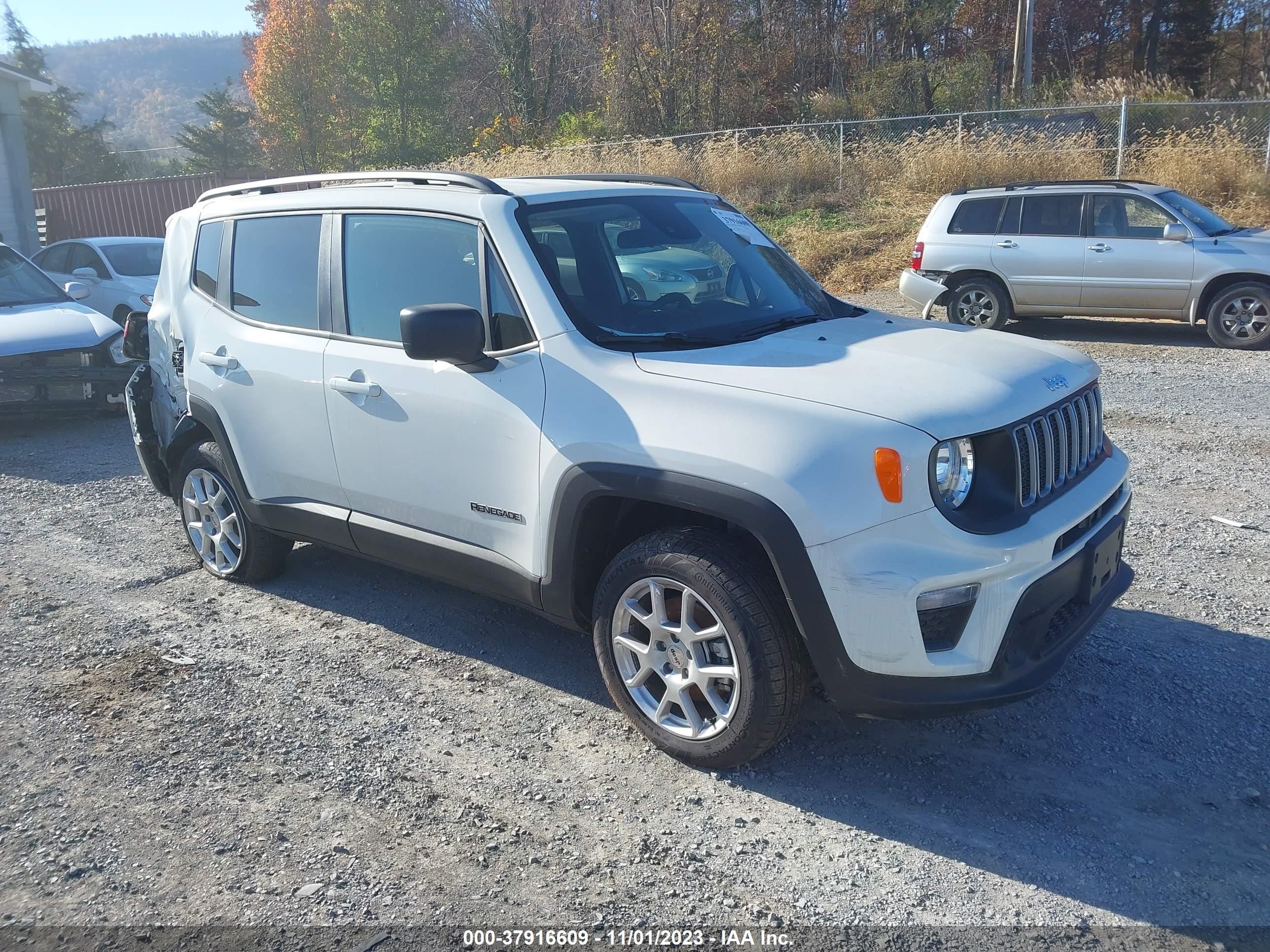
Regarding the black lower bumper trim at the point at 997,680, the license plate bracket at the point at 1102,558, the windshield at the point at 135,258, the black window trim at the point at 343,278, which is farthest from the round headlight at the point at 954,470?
the windshield at the point at 135,258

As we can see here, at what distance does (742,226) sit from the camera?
4.74 metres

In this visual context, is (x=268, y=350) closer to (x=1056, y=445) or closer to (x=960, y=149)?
(x=1056, y=445)

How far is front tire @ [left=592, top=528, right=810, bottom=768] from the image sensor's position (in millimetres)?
3268

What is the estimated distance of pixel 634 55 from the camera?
2895cm

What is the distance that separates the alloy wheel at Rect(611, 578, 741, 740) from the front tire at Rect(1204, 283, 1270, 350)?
32.8ft

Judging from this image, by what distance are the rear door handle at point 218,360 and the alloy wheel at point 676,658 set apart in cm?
242

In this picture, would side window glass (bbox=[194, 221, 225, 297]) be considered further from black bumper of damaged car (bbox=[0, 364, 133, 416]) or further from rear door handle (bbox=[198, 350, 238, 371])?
black bumper of damaged car (bbox=[0, 364, 133, 416])

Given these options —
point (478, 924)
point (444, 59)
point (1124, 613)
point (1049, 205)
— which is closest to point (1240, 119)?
point (1049, 205)

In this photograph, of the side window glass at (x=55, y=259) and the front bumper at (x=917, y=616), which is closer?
the front bumper at (x=917, y=616)

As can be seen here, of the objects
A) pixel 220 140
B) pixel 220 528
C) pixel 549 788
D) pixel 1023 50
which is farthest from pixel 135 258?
pixel 220 140

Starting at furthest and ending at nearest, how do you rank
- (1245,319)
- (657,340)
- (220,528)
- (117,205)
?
(117,205) < (1245,319) < (220,528) < (657,340)

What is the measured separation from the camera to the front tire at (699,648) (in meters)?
3.27

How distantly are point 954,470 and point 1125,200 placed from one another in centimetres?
1019

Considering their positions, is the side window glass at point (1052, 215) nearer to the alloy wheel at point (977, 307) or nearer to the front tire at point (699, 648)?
the alloy wheel at point (977, 307)
